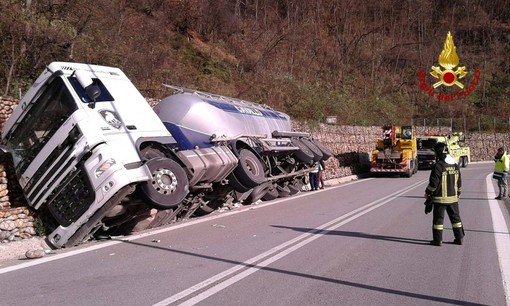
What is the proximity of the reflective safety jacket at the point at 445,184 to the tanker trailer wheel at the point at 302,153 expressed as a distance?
8640 millimetres

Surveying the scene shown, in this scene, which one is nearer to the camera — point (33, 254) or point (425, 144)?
point (33, 254)

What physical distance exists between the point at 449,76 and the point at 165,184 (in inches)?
2274

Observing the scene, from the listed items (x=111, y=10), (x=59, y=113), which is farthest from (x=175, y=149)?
(x=111, y=10)

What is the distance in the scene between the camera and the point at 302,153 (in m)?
17.0

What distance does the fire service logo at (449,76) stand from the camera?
2298 inches

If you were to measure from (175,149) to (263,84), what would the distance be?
25.3 meters

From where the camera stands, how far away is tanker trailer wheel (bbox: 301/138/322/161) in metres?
18.1

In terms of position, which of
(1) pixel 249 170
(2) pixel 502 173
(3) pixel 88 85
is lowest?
(2) pixel 502 173

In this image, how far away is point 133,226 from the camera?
9.19 metres

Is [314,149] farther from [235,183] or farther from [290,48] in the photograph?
[290,48]

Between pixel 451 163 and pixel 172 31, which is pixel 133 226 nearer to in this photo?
pixel 451 163

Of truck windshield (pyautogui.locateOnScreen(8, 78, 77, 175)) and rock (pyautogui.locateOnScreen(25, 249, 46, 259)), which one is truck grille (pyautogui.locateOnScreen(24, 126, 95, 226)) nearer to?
truck windshield (pyautogui.locateOnScreen(8, 78, 77, 175))

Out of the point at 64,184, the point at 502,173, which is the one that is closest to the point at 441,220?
the point at 64,184

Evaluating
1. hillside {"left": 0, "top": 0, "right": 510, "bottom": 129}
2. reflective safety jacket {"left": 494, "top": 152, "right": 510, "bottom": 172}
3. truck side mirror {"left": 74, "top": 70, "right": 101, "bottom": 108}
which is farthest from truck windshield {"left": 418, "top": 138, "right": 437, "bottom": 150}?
truck side mirror {"left": 74, "top": 70, "right": 101, "bottom": 108}
